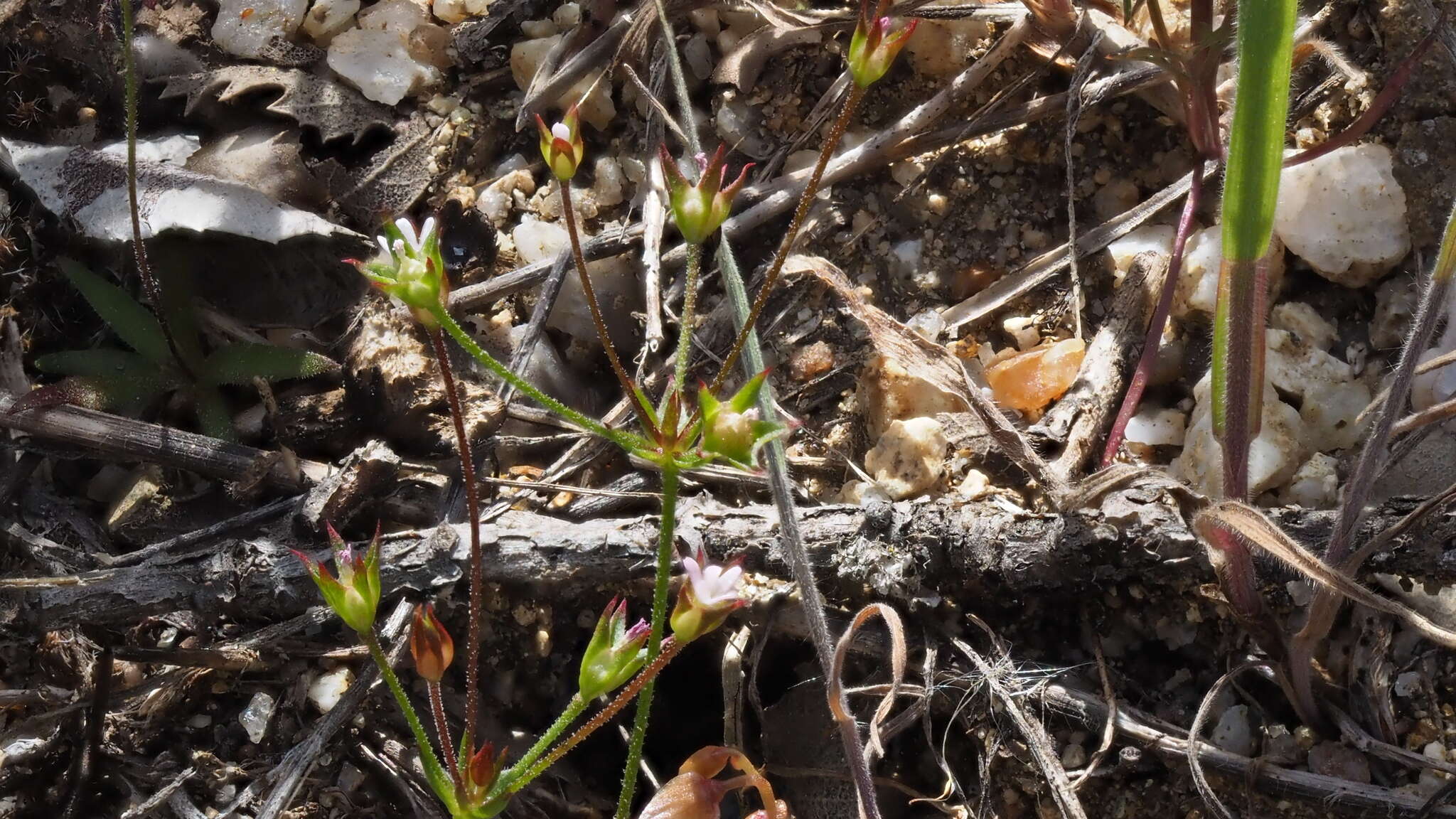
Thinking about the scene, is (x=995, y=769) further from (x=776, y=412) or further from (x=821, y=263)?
(x=821, y=263)

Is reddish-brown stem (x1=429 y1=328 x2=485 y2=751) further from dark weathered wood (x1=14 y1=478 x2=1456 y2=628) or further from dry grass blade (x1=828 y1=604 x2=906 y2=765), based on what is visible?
dry grass blade (x1=828 y1=604 x2=906 y2=765)

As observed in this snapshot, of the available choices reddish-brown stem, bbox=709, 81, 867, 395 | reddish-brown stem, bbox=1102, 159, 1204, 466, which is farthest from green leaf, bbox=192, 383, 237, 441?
reddish-brown stem, bbox=1102, 159, 1204, 466

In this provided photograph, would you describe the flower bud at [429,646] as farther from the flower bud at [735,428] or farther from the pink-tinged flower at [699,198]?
the pink-tinged flower at [699,198]

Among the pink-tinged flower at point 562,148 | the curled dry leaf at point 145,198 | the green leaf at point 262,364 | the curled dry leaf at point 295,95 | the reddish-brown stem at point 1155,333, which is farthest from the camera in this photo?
the curled dry leaf at point 295,95

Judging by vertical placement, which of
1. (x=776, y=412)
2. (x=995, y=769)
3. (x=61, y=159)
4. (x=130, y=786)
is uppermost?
(x=61, y=159)

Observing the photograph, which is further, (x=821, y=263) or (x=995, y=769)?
(x=821, y=263)

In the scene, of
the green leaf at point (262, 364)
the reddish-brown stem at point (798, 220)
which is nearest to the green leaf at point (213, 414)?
the green leaf at point (262, 364)

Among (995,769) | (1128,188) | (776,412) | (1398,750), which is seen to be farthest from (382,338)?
(1398,750)
